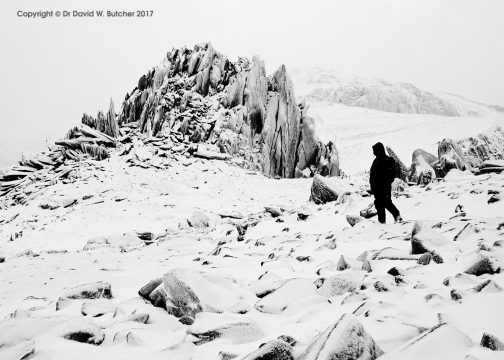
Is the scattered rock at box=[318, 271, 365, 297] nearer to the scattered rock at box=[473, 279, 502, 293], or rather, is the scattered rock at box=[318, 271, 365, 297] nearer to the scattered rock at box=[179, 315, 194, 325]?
the scattered rock at box=[473, 279, 502, 293]

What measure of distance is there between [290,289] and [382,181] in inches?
174

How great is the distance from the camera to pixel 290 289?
10.7 feet

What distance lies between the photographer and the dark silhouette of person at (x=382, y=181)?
6844mm

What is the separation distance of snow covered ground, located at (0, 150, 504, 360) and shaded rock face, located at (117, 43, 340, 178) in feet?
58.4

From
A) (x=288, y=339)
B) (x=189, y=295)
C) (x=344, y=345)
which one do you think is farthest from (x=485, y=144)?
(x=344, y=345)

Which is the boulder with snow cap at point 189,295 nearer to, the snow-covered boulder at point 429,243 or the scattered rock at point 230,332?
the scattered rock at point 230,332

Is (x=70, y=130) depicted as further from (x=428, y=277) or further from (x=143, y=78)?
(x=428, y=277)

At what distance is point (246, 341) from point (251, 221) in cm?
732

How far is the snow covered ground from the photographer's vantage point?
219cm

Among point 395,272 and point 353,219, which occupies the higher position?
point 395,272

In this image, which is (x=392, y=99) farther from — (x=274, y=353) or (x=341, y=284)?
(x=274, y=353)

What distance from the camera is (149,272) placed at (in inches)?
223

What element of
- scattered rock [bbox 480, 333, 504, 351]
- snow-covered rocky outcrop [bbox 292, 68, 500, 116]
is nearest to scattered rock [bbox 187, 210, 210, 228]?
scattered rock [bbox 480, 333, 504, 351]

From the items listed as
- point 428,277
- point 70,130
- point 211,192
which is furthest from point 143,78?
point 428,277
